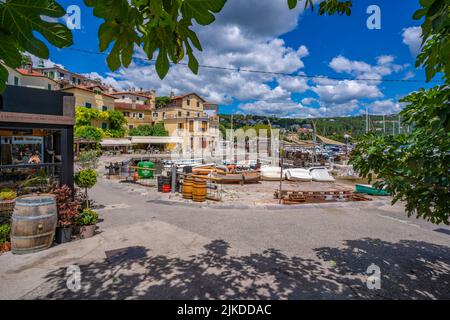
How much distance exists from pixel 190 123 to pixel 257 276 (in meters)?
44.6

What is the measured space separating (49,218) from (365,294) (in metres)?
6.58

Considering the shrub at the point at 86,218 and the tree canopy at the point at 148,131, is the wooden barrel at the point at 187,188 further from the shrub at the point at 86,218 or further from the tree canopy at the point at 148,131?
the tree canopy at the point at 148,131

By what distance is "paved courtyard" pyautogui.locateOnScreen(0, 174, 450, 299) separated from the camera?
158 inches

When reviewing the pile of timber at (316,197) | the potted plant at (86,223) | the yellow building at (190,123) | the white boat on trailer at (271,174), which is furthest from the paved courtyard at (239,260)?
the yellow building at (190,123)

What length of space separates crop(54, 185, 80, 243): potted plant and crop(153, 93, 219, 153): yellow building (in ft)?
125

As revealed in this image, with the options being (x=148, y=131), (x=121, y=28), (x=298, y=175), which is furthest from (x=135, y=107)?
(x=121, y=28)

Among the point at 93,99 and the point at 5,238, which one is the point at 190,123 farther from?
the point at 5,238

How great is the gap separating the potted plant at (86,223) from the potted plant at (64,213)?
0.26 meters

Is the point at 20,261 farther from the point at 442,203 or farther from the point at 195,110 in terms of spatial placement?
the point at 195,110

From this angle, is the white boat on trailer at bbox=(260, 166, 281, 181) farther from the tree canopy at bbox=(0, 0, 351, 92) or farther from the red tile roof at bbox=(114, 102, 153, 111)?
the red tile roof at bbox=(114, 102, 153, 111)

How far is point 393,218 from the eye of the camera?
30.3 feet

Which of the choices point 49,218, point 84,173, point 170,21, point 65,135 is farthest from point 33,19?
point 84,173

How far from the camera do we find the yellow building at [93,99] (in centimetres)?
3931

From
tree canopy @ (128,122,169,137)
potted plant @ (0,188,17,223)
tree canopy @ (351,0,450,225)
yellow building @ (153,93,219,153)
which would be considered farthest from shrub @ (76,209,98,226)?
tree canopy @ (128,122,169,137)
